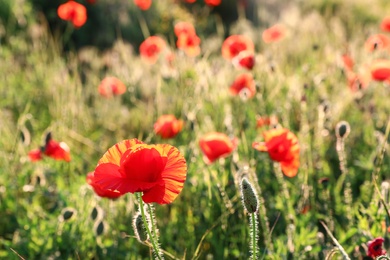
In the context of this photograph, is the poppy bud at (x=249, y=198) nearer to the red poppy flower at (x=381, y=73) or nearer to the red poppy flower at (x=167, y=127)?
the red poppy flower at (x=167, y=127)

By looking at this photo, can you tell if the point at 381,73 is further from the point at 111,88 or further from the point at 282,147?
the point at 111,88

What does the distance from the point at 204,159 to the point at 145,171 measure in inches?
41.3

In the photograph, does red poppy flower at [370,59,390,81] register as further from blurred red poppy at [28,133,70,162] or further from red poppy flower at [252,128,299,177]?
blurred red poppy at [28,133,70,162]

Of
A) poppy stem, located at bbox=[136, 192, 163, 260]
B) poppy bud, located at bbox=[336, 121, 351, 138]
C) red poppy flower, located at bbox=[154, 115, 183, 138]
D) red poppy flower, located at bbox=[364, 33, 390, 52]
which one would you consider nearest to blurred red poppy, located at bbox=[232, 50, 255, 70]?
red poppy flower, located at bbox=[154, 115, 183, 138]

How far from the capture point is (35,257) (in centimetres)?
215

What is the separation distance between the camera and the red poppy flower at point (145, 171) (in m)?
1.28

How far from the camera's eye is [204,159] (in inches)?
91.8

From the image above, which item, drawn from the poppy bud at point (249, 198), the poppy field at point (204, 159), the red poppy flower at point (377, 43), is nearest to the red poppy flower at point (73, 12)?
the poppy field at point (204, 159)

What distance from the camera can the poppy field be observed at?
1734 mm

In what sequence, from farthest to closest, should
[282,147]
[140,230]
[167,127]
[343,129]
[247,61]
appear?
[247,61]
[167,127]
[343,129]
[282,147]
[140,230]

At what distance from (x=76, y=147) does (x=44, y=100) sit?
3.67 ft

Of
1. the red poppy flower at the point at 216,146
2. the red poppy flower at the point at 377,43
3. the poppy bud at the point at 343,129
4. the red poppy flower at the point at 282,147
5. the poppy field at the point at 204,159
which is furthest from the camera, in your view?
the red poppy flower at the point at 377,43

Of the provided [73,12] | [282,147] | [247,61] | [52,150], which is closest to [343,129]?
[282,147]

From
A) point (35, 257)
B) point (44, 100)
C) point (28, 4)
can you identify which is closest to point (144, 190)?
point (35, 257)
